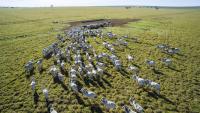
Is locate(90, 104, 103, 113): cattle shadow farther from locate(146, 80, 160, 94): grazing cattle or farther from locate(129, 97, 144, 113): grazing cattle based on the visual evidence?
locate(146, 80, 160, 94): grazing cattle

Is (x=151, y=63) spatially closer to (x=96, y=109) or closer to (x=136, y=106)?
(x=136, y=106)

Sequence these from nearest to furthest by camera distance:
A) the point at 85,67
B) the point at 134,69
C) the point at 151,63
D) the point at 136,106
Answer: the point at 136,106 < the point at 134,69 < the point at 85,67 < the point at 151,63

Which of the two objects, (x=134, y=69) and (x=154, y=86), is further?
(x=134, y=69)

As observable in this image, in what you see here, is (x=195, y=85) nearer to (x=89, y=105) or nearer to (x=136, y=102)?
(x=136, y=102)

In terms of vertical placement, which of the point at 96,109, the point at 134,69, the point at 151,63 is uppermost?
the point at 151,63

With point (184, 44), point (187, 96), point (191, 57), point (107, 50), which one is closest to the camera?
point (187, 96)

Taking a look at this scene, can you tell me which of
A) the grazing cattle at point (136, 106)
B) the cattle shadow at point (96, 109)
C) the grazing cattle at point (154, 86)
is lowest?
the cattle shadow at point (96, 109)

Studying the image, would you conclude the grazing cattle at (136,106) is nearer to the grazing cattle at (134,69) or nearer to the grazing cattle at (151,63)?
the grazing cattle at (134,69)

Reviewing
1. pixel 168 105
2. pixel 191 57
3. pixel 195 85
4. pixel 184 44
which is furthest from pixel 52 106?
pixel 184 44

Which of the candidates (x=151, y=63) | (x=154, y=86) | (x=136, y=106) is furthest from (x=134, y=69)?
(x=136, y=106)

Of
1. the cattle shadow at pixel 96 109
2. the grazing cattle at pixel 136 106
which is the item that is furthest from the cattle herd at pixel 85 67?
the cattle shadow at pixel 96 109

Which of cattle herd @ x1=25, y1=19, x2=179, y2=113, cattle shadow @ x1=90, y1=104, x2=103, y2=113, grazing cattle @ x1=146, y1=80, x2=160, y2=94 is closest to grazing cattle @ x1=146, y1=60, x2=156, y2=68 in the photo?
cattle herd @ x1=25, y1=19, x2=179, y2=113
